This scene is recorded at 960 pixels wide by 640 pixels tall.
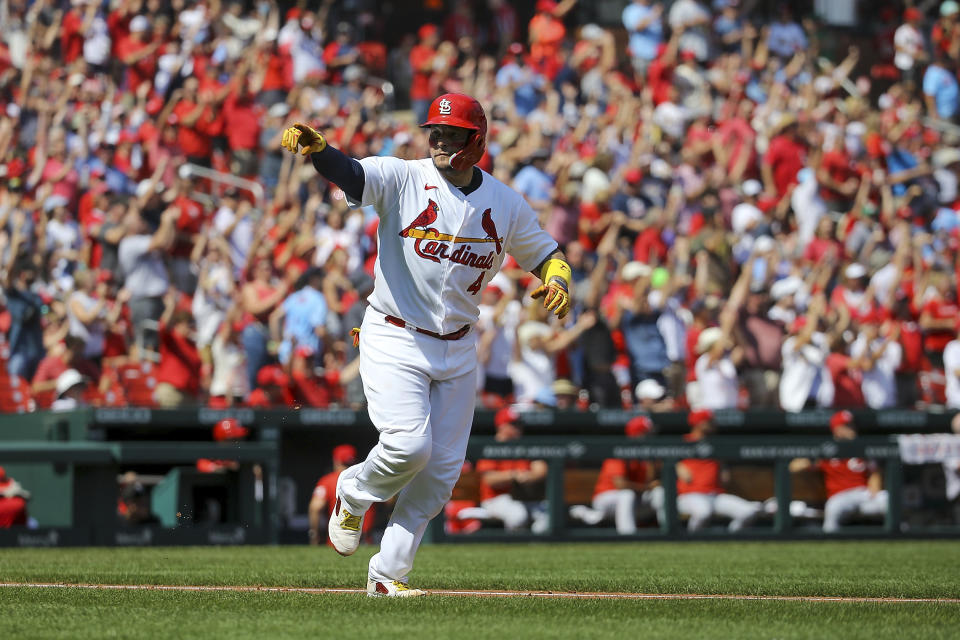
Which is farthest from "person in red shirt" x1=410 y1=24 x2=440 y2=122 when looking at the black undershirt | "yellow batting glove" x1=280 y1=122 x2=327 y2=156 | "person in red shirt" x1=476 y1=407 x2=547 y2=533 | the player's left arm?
"yellow batting glove" x1=280 y1=122 x2=327 y2=156

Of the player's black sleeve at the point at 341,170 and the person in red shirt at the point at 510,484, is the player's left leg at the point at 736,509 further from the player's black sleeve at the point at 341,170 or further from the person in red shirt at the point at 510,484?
the player's black sleeve at the point at 341,170

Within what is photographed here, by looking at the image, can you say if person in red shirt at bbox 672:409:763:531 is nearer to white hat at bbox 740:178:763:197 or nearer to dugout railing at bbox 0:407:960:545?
dugout railing at bbox 0:407:960:545

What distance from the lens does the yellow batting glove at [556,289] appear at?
277 inches

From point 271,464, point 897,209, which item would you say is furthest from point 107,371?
point 897,209

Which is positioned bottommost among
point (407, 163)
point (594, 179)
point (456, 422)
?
point (456, 422)

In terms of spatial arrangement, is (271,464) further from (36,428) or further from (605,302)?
(605,302)

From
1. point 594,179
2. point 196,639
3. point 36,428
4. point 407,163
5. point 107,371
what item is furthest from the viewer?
point 594,179

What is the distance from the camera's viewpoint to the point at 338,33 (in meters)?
21.1

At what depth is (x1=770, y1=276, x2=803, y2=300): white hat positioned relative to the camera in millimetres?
16469

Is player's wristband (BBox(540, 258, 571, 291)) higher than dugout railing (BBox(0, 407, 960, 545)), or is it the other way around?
player's wristband (BBox(540, 258, 571, 291))

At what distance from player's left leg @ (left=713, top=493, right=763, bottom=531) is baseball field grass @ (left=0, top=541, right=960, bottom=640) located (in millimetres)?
2348

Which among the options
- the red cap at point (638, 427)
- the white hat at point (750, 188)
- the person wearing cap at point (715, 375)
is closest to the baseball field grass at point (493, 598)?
the red cap at point (638, 427)

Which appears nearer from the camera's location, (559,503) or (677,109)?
(559,503)

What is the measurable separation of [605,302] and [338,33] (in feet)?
23.8
